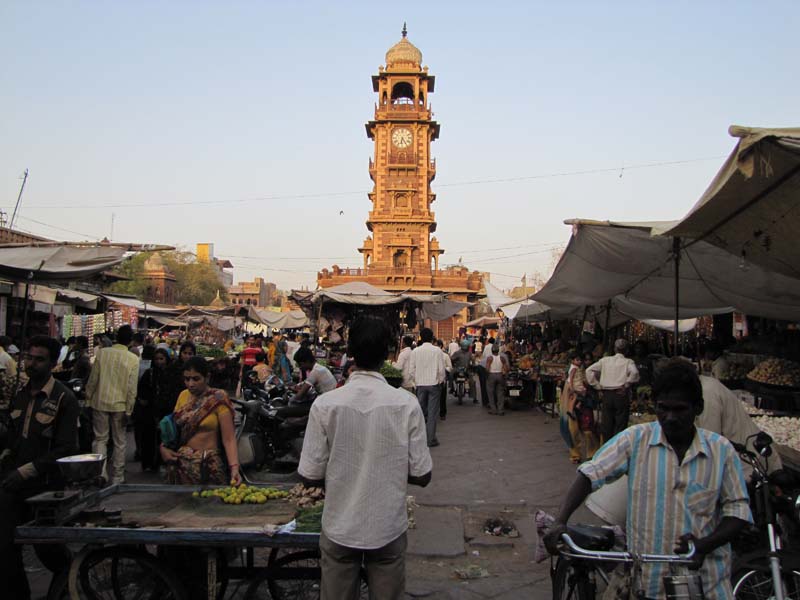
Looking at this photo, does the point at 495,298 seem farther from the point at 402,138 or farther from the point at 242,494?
the point at 402,138

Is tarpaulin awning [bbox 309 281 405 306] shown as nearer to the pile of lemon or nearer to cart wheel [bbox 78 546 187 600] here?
the pile of lemon

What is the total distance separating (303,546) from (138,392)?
5.30 meters

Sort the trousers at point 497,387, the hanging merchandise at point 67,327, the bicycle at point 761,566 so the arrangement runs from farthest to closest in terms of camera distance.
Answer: the hanging merchandise at point 67,327
the trousers at point 497,387
the bicycle at point 761,566

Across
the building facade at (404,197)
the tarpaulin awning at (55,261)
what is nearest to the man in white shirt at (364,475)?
the tarpaulin awning at (55,261)

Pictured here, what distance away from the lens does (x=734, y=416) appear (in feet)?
13.0

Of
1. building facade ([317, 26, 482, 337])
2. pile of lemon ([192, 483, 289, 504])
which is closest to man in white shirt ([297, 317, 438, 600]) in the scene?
pile of lemon ([192, 483, 289, 504])

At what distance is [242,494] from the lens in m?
3.56

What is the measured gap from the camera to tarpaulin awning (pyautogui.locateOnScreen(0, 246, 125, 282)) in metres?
5.29

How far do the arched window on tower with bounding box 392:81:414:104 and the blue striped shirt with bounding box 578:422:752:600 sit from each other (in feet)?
153

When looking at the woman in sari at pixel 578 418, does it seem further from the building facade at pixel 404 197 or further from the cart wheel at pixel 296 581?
the building facade at pixel 404 197

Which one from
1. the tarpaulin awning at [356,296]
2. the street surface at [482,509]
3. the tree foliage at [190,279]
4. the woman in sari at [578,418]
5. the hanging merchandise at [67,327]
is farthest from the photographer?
the tree foliage at [190,279]

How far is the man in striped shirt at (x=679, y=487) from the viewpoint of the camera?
6.71ft

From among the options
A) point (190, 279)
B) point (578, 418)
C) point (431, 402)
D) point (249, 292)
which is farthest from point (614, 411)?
point (249, 292)

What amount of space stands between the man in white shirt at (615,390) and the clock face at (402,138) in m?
39.3
